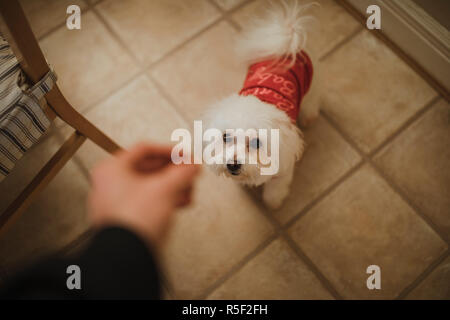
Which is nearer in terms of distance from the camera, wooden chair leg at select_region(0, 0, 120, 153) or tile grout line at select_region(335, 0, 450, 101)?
wooden chair leg at select_region(0, 0, 120, 153)

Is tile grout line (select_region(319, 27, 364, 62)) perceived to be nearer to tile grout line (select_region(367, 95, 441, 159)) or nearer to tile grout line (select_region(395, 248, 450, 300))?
tile grout line (select_region(367, 95, 441, 159))

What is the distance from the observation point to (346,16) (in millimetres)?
1506

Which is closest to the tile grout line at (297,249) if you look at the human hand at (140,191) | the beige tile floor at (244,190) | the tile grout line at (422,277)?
the beige tile floor at (244,190)

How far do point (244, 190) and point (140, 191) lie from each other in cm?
84

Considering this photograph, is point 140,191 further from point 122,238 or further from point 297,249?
point 297,249

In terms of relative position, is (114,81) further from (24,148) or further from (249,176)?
(249,176)

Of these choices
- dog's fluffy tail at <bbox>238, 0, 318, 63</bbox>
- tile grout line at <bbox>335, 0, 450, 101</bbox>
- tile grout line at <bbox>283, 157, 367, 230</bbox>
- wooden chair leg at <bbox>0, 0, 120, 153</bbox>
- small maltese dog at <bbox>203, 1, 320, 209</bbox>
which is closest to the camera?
wooden chair leg at <bbox>0, 0, 120, 153</bbox>

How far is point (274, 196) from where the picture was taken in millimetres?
1187

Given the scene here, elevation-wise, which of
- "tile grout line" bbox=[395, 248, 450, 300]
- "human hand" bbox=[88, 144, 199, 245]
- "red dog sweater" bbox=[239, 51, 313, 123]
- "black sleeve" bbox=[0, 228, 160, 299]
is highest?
"red dog sweater" bbox=[239, 51, 313, 123]

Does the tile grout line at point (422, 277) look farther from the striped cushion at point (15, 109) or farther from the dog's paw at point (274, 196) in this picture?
the striped cushion at point (15, 109)

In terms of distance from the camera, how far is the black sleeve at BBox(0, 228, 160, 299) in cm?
40

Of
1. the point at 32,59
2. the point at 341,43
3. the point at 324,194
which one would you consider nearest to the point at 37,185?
the point at 32,59

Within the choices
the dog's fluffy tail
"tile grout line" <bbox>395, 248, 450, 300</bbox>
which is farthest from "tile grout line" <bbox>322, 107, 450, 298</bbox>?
the dog's fluffy tail

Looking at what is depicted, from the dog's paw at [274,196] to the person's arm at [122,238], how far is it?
0.70 metres
